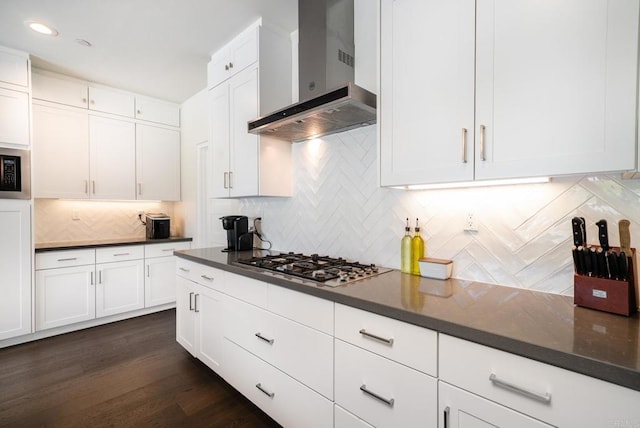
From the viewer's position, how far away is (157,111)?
3957 millimetres

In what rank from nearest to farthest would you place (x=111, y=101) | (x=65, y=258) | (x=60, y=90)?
(x=65, y=258)
(x=60, y=90)
(x=111, y=101)

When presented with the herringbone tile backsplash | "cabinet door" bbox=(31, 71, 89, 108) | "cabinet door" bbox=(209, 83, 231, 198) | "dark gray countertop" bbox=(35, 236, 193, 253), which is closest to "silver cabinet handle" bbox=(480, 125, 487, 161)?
the herringbone tile backsplash

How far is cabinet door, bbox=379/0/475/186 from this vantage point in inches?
49.1

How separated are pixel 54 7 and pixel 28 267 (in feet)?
7.49

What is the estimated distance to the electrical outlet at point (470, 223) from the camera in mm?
1519

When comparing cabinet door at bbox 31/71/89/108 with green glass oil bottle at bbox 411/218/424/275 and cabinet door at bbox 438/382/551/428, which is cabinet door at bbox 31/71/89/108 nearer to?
green glass oil bottle at bbox 411/218/424/275

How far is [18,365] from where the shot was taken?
2.50m

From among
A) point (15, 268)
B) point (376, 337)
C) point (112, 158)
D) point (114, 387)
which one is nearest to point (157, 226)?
point (112, 158)

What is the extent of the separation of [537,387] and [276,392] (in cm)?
128

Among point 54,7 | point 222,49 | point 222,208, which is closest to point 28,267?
point 222,208

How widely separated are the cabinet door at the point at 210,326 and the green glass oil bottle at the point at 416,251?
128cm

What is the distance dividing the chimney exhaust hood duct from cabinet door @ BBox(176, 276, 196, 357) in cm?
144

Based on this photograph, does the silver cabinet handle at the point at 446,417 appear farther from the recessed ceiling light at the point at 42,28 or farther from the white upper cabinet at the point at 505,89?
the recessed ceiling light at the point at 42,28

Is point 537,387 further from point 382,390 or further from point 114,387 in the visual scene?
point 114,387
